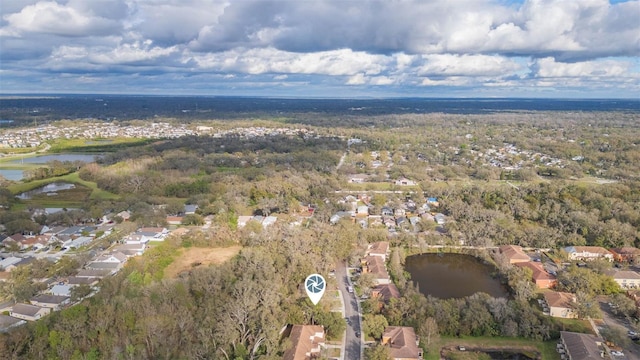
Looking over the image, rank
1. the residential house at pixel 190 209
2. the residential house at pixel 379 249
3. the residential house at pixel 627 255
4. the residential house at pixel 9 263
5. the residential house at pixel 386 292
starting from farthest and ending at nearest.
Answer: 1. the residential house at pixel 190 209
2. the residential house at pixel 379 249
3. the residential house at pixel 627 255
4. the residential house at pixel 9 263
5. the residential house at pixel 386 292

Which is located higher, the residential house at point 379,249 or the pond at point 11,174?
the residential house at point 379,249

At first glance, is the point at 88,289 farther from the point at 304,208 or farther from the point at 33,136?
the point at 33,136

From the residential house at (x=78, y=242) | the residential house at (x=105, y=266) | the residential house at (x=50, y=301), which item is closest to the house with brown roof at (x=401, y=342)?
the residential house at (x=50, y=301)

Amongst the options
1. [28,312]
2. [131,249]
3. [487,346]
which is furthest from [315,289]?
[131,249]

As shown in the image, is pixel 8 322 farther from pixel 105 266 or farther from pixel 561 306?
pixel 561 306

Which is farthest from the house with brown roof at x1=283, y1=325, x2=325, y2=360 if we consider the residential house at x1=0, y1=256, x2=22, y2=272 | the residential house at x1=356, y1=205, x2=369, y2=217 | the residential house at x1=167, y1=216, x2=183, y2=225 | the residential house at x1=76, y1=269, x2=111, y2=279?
the residential house at x1=356, y1=205, x2=369, y2=217

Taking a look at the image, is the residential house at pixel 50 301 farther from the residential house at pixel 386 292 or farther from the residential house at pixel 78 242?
the residential house at pixel 386 292

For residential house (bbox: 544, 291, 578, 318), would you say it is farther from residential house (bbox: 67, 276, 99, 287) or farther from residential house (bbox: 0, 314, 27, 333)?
residential house (bbox: 0, 314, 27, 333)
